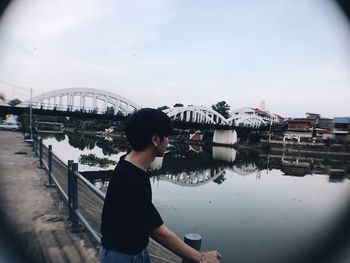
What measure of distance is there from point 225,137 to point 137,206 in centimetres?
3802

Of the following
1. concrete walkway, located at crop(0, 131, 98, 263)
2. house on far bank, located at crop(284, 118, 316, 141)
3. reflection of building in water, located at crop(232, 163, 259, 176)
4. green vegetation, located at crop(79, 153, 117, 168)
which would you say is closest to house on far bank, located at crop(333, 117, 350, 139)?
concrete walkway, located at crop(0, 131, 98, 263)

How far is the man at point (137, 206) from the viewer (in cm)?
81

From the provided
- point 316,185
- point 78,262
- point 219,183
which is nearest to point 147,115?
point 78,262

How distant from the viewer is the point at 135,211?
81 centimetres

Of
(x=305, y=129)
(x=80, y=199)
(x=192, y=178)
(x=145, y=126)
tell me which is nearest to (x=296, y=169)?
(x=192, y=178)

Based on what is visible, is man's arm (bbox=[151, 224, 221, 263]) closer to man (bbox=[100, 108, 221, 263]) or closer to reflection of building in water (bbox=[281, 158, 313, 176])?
man (bbox=[100, 108, 221, 263])

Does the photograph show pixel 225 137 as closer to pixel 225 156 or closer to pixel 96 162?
pixel 225 156

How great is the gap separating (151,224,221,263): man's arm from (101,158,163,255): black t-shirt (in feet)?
0.09

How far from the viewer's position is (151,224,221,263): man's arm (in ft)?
2.68

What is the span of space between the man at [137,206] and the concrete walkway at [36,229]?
911 mm

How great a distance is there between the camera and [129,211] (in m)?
0.81

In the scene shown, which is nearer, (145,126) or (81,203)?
(145,126)

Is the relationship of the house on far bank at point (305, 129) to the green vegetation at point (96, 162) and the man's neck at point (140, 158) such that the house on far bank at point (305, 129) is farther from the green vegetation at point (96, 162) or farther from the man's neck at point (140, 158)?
the man's neck at point (140, 158)

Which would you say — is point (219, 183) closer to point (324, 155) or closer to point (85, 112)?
point (85, 112)
